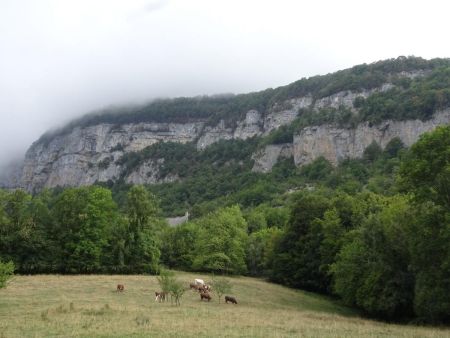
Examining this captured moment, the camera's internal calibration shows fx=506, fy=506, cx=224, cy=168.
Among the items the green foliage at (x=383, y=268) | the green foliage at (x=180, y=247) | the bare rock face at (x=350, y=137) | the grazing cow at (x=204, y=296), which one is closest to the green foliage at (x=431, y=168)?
the green foliage at (x=383, y=268)

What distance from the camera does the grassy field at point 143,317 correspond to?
22172 mm

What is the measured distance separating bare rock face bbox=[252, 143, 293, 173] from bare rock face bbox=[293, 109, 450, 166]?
509 cm

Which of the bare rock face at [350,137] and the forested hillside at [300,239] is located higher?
the bare rock face at [350,137]

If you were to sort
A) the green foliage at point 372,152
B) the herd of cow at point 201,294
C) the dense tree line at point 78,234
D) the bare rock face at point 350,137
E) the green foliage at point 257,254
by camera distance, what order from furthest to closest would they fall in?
1. the green foliage at point 372,152
2. the bare rock face at point 350,137
3. the green foliage at point 257,254
4. the dense tree line at point 78,234
5. the herd of cow at point 201,294

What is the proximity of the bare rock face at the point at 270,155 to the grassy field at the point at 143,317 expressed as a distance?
133 metres

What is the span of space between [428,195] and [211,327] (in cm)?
1517

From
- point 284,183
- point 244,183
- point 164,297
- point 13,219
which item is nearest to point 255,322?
point 164,297

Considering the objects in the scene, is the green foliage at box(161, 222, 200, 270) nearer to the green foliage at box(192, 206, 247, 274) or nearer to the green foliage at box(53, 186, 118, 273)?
the green foliage at box(192, 206, 247, 274)

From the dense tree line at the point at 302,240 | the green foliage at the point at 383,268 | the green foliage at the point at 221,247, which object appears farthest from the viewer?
the green foliage at the point at 221,247

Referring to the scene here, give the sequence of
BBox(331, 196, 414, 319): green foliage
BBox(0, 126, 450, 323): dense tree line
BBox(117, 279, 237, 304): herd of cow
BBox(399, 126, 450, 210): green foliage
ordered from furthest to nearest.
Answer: BBox(331, 196, 414, 319): green foliage → BBox(117, 279, 237, 304): herd of cow → BBox(0, 126, 450, 323): dense tree line → BBox(399, 126, 450, 210): green foliage

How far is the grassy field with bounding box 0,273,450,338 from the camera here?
22172mm

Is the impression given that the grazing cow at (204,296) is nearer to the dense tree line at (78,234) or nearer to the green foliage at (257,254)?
the dense tree line at (78,234)

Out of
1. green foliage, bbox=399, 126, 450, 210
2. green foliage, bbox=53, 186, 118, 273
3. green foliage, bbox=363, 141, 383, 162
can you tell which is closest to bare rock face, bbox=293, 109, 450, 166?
green foliage, bbox=363, 141, 383, 162

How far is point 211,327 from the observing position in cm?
2392
